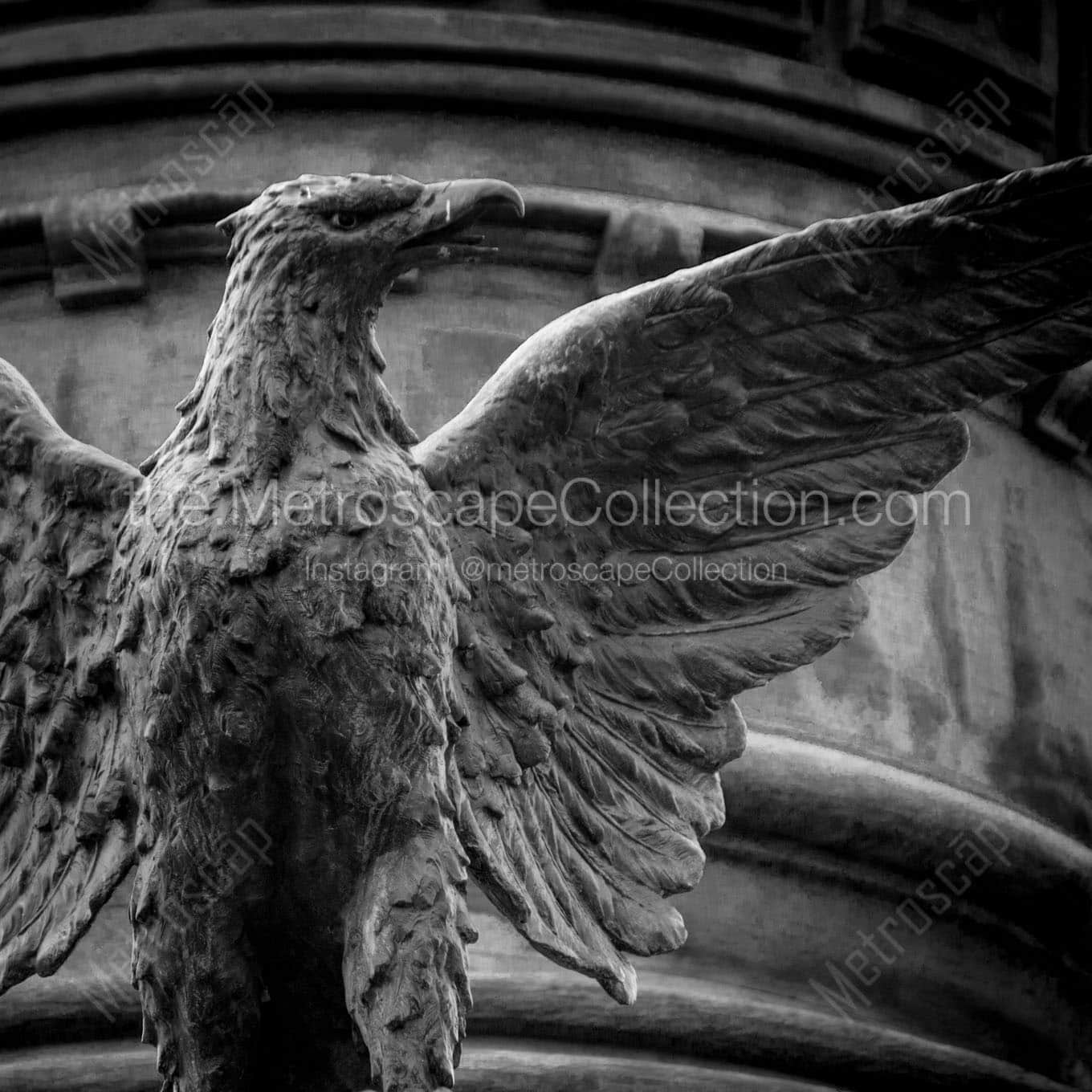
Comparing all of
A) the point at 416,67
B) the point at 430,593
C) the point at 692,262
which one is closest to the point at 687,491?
the point at 430,593

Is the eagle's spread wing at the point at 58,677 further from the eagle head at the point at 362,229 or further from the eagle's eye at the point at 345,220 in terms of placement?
the eagle's eye at the point at 345,220

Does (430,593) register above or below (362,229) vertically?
below

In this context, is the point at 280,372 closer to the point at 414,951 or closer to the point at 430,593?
the point at 430,593

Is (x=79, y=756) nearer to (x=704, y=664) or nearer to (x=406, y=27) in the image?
(x=704, y=664)

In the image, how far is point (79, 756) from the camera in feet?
20.6

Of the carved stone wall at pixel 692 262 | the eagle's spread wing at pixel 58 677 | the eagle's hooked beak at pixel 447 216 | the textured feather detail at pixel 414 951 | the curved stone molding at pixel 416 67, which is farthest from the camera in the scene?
the curved stone molding at pixel 416 67

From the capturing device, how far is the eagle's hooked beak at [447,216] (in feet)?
19.2

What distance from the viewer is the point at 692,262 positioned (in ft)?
27.5

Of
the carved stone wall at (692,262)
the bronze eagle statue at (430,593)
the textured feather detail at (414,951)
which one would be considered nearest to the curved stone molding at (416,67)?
the carved stone wall at (692,262)

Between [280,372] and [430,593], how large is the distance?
1.93 ft

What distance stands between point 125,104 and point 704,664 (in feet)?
10.8

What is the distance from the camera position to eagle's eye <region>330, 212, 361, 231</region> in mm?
5914

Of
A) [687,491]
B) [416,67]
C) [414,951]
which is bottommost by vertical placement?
[414,951]

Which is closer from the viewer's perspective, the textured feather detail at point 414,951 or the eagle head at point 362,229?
the textured feather detail at point 414,951
